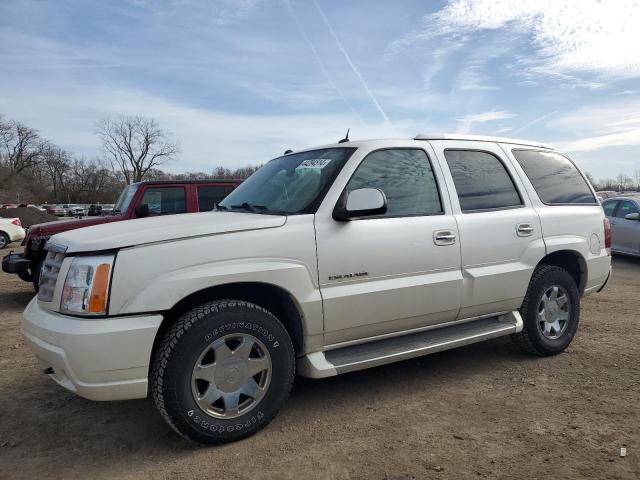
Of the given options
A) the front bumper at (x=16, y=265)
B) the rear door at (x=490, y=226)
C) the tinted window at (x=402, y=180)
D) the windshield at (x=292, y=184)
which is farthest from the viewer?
the front bumper at (x=16, y=265)

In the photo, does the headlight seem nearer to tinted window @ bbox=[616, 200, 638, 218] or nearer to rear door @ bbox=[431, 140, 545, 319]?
rear door @ bbox=[431, 140, 545, 319]

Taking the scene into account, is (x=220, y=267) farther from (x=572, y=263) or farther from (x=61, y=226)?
(x=61, y=226)

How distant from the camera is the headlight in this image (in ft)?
8.65

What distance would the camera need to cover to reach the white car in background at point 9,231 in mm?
16312

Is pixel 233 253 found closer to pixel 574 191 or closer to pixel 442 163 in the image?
pixel 442 163

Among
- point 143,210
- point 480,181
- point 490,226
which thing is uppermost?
point 480,181

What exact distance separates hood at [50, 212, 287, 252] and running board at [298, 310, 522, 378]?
987 mm

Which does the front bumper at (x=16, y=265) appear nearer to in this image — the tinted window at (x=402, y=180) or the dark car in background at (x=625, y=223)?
the tinted window at (x=402, y=180)

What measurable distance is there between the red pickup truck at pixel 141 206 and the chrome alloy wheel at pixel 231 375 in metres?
4.66

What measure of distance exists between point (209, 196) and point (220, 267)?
5460 mm

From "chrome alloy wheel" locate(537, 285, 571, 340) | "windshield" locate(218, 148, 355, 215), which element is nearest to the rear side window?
"chrome alloy wheel" locate(537, 285, 571, 340)

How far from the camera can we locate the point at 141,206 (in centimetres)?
719

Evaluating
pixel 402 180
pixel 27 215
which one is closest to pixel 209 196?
pixel 402 180

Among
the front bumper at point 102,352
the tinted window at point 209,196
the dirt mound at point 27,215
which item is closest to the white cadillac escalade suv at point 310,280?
the front bumper at point 102,352
